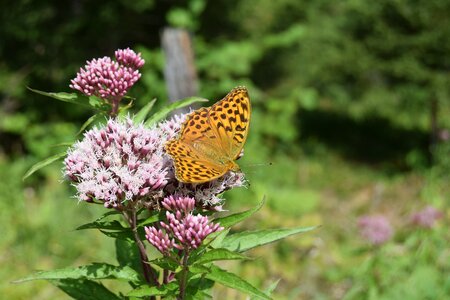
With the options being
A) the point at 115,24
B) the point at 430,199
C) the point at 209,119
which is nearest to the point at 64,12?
the point at 115,24

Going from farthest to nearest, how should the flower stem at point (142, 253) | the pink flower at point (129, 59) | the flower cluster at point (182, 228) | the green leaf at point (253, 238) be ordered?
the pink flower at point (129, 59), the green leaf at point (253, 238), the flower stem at point (142, 253), the flower cluster at point (182, 228)

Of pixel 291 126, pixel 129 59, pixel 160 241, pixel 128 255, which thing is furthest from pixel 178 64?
pixel 160 241

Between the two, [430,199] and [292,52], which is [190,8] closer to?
[430,199]

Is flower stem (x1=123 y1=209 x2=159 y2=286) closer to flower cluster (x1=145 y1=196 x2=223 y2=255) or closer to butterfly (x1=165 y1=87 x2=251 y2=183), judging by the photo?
flower cluster (x1=145 y1=196 x2=223 y2=255)

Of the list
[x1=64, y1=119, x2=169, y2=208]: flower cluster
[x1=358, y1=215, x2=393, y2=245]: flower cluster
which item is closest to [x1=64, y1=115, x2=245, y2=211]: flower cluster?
[x1=64, y1=119, x2=169, y2=208]: flower cluster

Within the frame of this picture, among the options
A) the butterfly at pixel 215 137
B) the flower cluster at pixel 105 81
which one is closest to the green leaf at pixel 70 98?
the flower cluster at pixel 105 81

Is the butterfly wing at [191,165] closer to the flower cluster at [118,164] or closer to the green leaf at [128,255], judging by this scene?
the flower cluster at [118,164]
